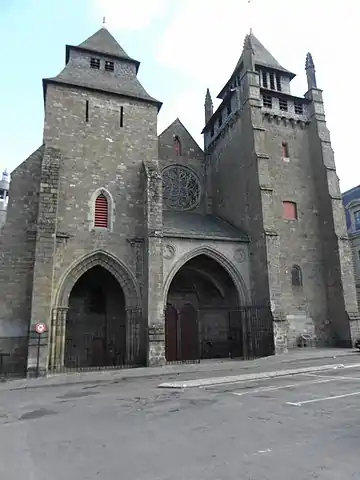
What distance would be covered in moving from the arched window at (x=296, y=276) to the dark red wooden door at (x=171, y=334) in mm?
7424

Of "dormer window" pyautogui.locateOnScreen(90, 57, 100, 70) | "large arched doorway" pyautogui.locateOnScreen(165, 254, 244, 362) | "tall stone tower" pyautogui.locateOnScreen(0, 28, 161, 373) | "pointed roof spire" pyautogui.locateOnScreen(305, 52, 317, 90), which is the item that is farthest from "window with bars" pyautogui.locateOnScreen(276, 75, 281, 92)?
"large arched doorway" pyautogui.locateOnScreen(165, 254, 244, 362)

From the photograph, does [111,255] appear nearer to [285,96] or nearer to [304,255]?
[304,255]

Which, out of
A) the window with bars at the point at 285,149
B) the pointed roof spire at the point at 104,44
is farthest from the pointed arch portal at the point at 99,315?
the window with bars at the point at 285,149

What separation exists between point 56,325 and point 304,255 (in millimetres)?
15067

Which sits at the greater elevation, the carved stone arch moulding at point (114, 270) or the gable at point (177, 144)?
the gable at point (177, 144)

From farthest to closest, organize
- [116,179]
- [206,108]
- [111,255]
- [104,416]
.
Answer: [206,108] → [116,179] → [111,255] → [104,416]

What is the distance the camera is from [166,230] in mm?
19000

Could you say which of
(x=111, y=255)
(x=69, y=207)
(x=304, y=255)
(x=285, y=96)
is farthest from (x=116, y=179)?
(x=285, y=96)

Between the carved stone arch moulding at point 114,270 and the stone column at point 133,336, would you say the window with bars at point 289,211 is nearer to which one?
the carved stone arch moulding at point 114,270

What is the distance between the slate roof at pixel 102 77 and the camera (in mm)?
19594

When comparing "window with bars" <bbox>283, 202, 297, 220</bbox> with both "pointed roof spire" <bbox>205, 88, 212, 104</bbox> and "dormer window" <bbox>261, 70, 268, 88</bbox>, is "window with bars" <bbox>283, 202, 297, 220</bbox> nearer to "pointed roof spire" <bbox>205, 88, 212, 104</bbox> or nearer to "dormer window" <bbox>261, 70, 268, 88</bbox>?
"dormer window" <bbox>261, 70, 268, 88</bbox>

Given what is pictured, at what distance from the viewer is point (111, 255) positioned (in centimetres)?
1700

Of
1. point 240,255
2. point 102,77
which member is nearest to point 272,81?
point 102,77

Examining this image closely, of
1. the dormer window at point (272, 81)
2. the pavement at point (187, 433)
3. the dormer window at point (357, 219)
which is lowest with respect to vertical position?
the pavement at point (187, 433)
